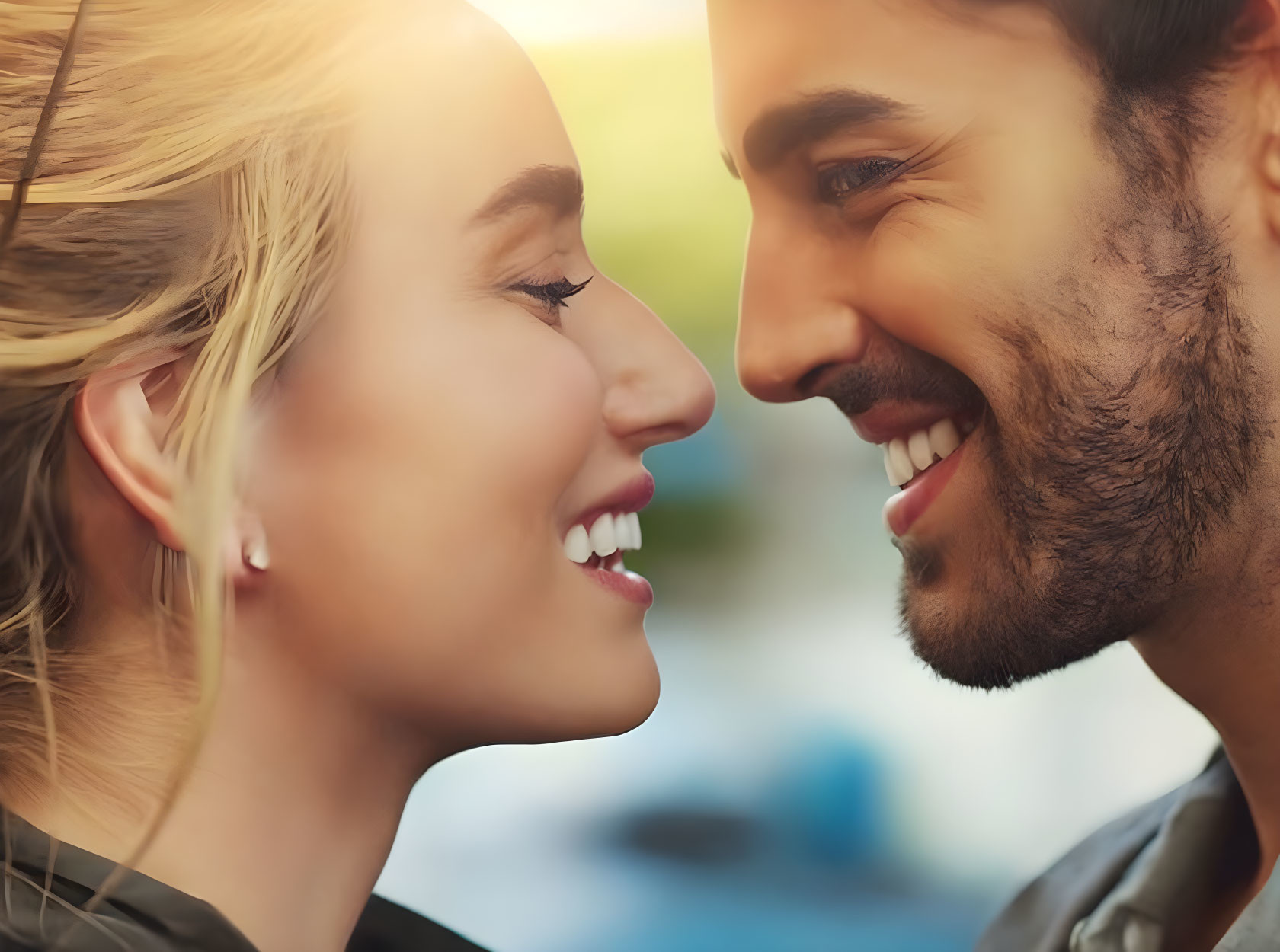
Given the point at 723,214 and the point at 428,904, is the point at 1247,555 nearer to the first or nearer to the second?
the point at 723,214

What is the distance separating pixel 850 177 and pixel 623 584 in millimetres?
380

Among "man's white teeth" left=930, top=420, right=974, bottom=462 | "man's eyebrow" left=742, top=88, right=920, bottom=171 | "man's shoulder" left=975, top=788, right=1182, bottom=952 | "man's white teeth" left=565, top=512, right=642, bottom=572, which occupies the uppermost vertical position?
"man's eyebrow" left=742, top=88, right=920, bottom=171

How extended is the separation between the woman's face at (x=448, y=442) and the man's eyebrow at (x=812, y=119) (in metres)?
0.21

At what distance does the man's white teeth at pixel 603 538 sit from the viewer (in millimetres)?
813

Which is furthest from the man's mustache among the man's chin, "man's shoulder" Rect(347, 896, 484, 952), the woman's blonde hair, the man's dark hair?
"man's shoulder" Rect(347, 896, 484, 952)

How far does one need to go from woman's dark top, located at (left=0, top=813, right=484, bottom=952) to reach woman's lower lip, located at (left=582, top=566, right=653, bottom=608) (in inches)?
12.7

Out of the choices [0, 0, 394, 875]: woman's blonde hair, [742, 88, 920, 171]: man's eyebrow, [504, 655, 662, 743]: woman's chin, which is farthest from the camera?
[742, 88, 920, 171]: man's eyebrow

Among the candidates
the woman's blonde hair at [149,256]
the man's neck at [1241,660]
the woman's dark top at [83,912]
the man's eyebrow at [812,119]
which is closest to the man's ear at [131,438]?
the woman's blonde hair at [149,256]

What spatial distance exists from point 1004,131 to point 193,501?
65 centimetres

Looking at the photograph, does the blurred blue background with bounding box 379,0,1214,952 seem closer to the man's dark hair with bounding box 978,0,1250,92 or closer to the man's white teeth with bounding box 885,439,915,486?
the man's white teeth with bounding box 885,439,915,486

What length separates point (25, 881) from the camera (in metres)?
0.69

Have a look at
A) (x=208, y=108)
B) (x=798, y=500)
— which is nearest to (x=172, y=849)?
(x=208, y=108)

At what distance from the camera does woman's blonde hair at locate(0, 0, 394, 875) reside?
0.68 meters

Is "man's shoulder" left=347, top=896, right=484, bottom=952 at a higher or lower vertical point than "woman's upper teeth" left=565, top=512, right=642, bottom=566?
lower
